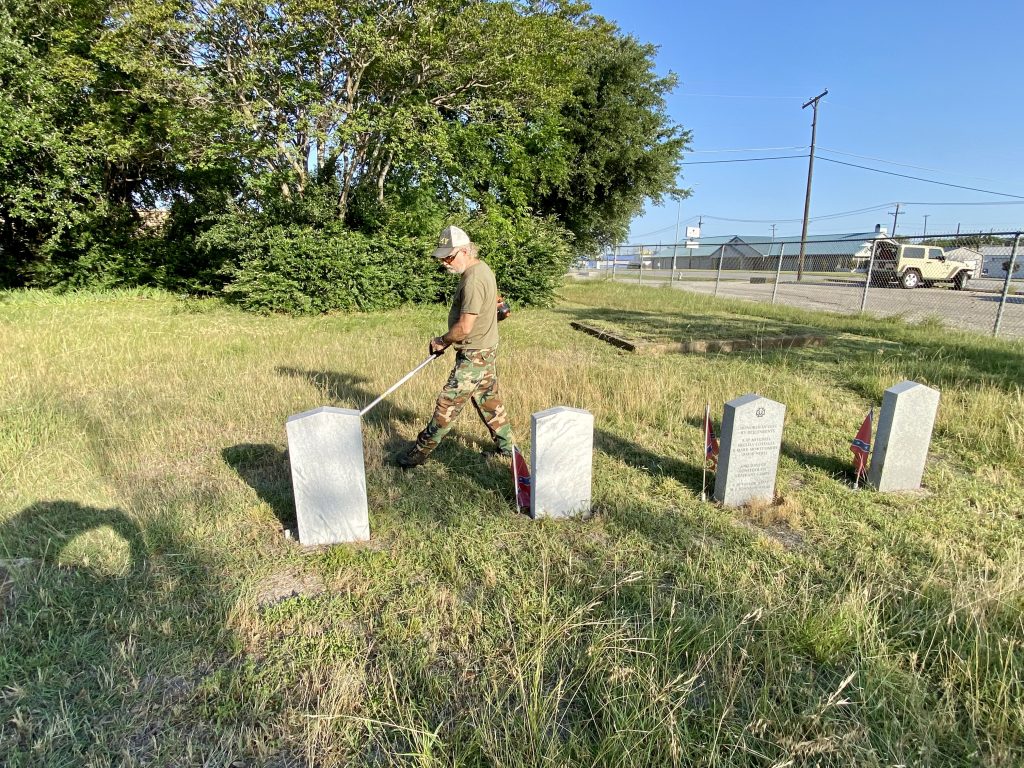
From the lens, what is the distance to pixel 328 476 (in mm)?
2867

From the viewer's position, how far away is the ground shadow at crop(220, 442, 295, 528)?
3.31 meters

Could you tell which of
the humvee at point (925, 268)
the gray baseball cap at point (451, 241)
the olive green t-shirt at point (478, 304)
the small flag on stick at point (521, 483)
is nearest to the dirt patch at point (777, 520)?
the small flag on stick at point (521, 483)

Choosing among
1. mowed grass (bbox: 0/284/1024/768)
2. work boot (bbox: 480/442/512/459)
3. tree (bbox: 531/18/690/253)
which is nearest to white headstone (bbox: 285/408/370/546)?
mowed grass (bbox: 0/284/1024/768)

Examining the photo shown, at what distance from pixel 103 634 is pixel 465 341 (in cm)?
255

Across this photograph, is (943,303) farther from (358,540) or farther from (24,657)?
(24,657)

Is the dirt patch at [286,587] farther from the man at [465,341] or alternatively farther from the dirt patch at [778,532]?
the dirt patch at [778,532]

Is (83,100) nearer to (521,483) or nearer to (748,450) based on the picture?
(521,483)

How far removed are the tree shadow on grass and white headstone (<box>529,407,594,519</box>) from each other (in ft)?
5.73

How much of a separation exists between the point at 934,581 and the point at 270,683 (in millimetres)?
2967

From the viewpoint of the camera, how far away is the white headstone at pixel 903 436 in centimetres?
345

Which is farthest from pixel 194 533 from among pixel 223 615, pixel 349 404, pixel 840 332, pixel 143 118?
pixel 143 118

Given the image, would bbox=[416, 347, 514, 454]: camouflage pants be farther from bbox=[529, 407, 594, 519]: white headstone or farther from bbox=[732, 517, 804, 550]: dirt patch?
bbox=[732, 517, 804, 550]: dirt patch

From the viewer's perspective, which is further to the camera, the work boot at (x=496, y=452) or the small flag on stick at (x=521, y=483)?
the work boot at (x=496, y=452)

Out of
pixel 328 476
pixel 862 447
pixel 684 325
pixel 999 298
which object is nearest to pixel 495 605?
pixel 328 476
